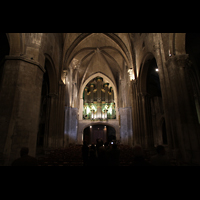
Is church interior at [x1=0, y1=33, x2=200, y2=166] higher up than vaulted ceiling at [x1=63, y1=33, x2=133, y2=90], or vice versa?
vaulted ceiling at [x1=63, y1=33, x2=133, y2=90]

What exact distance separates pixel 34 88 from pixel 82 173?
6.04m

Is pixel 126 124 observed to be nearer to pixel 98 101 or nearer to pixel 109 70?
pixel 98 101

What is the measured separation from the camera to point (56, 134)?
1173 cm

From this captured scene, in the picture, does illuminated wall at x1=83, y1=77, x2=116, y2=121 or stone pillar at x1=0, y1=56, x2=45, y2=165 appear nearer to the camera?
stone pillar at x1=0, y1=56, x2=45, y2=165

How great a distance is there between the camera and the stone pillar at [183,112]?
17.8 ft

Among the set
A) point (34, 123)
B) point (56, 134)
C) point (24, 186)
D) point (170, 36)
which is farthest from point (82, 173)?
point (56, 134)

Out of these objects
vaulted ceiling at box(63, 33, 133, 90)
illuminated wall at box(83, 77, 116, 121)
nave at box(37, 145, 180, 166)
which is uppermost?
vaulted ceiling at box(63, 33, 133, 90)

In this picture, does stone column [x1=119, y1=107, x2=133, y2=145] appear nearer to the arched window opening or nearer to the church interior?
the church interior

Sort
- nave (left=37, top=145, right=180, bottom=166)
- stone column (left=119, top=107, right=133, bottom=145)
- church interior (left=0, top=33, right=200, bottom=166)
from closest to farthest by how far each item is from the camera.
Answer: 1. nave (left=37, top=145, right=180, bottom=166)
2. church interior (left=0, top=33, right=200, bottom=166)
3. stone column (left=119, top=107, right=133, bottom=145)

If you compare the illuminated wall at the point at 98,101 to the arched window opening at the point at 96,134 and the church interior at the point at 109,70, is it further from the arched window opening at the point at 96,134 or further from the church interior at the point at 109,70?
the arched window opening at the point at 96,134

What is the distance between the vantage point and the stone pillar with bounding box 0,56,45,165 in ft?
17.6

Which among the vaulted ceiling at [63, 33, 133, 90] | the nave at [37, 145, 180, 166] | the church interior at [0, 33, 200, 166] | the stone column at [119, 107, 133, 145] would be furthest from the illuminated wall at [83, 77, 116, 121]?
the nave at [37, 145, 180, 166]

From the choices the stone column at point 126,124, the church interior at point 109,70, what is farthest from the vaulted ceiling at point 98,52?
the stone column at point 126,124
